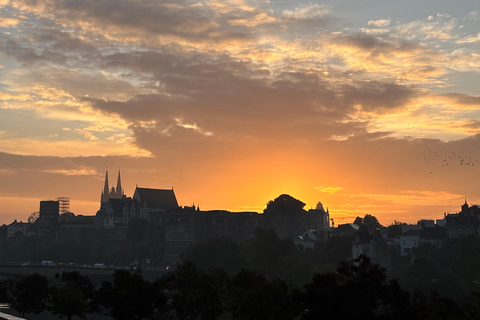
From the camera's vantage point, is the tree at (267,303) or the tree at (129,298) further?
the tree at (129,298)

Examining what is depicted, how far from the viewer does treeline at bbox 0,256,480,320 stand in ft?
263

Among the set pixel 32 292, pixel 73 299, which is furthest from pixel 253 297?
pixel 32 292

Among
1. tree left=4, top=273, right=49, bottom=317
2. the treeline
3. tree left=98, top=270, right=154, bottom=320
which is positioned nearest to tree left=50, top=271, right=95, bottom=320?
the treeline

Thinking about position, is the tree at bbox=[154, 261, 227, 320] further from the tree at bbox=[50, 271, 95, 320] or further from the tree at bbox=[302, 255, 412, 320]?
the tree at bbox=[302, 255, 412, 320]

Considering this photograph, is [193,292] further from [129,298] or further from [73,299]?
[73,299]

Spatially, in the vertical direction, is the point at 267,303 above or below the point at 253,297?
below

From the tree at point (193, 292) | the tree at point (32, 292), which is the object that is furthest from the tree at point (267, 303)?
the tree at point (32, 292)

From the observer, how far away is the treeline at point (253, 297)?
8031cm

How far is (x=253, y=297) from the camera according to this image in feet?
279

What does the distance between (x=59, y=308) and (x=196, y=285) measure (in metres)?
22.8

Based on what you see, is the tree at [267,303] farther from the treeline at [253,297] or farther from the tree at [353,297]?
the tree at [353,297]

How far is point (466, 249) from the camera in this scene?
198 metres

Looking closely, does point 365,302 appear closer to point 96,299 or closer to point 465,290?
point 96,299

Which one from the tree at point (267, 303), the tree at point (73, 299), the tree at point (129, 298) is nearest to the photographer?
the tree at point (267, 303)
